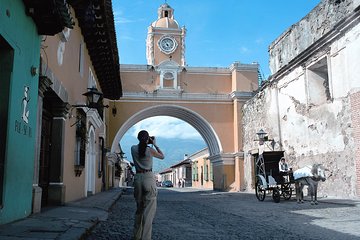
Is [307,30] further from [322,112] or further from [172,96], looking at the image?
[172,96]

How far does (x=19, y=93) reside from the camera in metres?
5.18

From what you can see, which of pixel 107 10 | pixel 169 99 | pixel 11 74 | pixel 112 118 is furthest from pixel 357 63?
Answer: pixel 112 118

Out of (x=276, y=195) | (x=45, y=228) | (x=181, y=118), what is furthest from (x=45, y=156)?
(x=181, y=118)

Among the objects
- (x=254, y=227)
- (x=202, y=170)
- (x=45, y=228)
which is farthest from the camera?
(x=202, y=170)

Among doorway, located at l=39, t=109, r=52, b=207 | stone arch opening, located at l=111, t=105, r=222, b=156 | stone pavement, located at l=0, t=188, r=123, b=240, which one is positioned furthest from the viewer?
stone arch opening, located at l=111, t=105, r=222, b=156

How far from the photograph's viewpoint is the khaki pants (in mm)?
4340

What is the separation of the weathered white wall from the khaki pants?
8.27 metres

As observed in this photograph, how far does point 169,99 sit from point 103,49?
1161cm

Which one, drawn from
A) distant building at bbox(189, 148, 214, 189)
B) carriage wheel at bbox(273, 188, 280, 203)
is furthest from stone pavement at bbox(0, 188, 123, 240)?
distant building at bbox(189, 148, 214, 189)

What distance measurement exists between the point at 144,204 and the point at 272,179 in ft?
25.4

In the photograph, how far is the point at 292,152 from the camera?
1530 cm

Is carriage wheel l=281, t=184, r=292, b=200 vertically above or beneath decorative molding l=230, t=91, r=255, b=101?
beneath

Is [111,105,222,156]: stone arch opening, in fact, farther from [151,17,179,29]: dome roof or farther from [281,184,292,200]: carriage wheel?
[281,184,292,200]: carriage wheel

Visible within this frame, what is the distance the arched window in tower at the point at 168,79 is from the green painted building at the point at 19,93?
1833 cm
